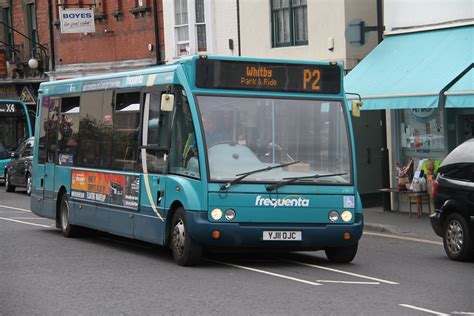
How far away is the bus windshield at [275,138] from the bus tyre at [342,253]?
0.95 meters

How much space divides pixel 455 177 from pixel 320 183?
93.2 inches

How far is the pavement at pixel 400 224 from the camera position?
1850 cm

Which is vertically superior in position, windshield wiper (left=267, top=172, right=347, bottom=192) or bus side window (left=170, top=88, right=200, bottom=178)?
bus side window (left=170, top=88, right=200, bottom=178)

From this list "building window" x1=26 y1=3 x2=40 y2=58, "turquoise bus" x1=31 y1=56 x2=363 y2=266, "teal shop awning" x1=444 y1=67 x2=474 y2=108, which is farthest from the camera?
"building window" x1=26 y1=3 x2=40 y2=58

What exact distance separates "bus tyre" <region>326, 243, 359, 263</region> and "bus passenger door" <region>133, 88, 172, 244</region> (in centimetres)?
229

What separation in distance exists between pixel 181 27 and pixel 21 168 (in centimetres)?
652

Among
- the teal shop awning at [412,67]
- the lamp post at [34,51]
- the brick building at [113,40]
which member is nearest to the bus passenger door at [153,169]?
the teal shop awning at [412,67]

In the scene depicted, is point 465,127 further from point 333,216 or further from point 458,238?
point 333,216

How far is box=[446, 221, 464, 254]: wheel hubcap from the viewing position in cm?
1431

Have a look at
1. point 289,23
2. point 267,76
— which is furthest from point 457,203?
point 289,23

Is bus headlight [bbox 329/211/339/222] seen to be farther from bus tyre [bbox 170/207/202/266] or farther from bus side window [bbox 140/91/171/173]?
bus side window [bbox 140/91/171/173]

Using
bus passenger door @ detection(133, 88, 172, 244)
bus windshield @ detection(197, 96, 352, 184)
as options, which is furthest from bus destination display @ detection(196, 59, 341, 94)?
bus passenger door @ detection(133, 88, 172, 244)

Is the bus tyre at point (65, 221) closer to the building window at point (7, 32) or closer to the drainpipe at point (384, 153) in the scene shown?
the drainpipe at point (384, 153)

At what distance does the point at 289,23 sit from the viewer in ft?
87.6
